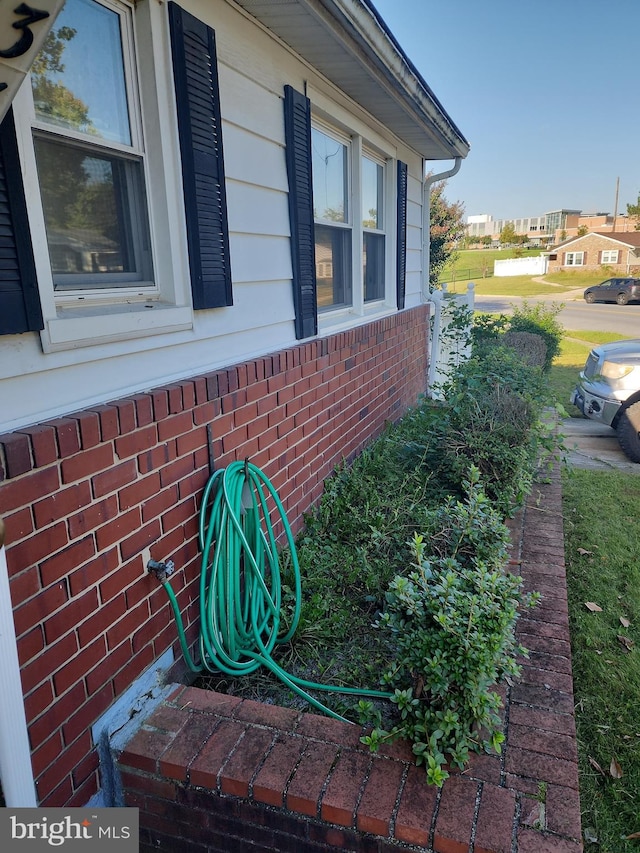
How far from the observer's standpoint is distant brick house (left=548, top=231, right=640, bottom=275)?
48.6m

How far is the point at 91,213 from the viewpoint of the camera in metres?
1.95

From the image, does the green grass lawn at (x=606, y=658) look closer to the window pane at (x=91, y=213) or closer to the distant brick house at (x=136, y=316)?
the distant brick house at (x=136, y=316)

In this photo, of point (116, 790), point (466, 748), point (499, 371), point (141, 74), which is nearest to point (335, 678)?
point (466, 748)

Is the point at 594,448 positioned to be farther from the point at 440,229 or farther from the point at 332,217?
the point at 440,229

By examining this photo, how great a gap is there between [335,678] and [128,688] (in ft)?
2.62

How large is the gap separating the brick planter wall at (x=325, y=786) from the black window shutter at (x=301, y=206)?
216cm

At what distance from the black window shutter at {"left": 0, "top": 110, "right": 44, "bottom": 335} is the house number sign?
22.2 inches

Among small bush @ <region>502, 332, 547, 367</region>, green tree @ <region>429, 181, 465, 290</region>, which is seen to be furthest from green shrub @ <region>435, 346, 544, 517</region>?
green tree @ <region>429, 181, 465, 290</region>

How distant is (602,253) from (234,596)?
56.3m

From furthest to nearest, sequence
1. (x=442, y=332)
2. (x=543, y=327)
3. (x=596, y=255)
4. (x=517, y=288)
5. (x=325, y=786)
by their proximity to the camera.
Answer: (x=596, y=255)
(x=517, y=288)
(x=543, y=327)
(x=442, y=332)
(x=325, y=786)

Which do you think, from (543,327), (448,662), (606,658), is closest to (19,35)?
(448,662)

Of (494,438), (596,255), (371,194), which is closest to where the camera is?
(494,438)

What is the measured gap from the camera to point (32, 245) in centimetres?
158

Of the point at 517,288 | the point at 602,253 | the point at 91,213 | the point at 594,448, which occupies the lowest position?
the point at 594,448
